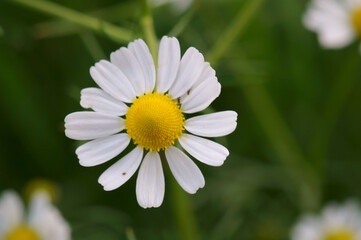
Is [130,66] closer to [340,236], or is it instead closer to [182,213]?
[182,213]

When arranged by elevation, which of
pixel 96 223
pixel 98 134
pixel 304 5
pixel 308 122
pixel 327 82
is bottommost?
pixel 98 134

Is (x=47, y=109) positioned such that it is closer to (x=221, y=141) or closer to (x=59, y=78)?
(x=59, y=78)

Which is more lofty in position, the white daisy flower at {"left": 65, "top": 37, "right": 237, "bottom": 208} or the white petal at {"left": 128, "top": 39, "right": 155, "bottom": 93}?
the white petal at {"left": 128, "top": 39, "right": 155, "bottom": 93}

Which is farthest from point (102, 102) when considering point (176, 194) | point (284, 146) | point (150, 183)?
point (284, 146)

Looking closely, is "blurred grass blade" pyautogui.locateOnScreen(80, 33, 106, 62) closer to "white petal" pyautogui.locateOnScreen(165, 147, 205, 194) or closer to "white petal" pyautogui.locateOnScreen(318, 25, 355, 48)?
"white petal" pyautogui.locateOnScreen(165, 147, 205, 194)

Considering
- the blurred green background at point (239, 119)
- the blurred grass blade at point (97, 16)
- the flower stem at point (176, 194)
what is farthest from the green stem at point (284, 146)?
the flower stem at point (176, 194)

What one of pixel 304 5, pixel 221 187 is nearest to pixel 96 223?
pixel 221 187

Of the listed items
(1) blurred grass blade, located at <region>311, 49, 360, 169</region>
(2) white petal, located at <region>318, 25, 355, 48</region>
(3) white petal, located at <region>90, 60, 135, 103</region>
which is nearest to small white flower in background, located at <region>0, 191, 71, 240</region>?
(3) white petal, located at <region>90, 60, 135, 103</region>
